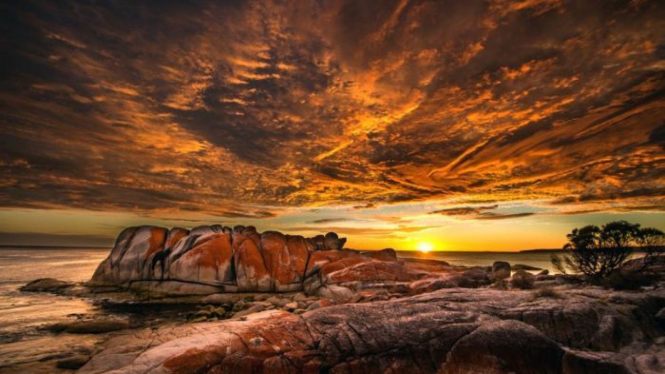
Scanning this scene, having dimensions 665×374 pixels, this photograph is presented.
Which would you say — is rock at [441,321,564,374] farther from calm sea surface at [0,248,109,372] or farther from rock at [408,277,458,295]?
calm sea surface at [0,248,109,372]

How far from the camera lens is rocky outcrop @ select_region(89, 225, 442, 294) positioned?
30719mm

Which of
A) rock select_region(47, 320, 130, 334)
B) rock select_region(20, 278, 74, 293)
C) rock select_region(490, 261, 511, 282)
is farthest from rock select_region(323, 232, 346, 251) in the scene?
rock select_region(20, 278, 74, 293)

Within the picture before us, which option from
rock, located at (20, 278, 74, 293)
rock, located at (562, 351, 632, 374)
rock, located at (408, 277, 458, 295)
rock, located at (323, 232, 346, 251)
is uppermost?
rock, located at (323, 232, 346, 251)

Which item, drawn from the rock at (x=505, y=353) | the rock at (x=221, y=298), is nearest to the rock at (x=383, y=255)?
the rock at (x=221, y=298)

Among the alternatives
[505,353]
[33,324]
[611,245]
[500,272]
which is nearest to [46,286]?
[33,324]

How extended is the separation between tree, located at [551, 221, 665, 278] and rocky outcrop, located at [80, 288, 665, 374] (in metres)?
14.8

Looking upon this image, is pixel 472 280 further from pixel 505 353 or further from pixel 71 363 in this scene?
pixel 71 363

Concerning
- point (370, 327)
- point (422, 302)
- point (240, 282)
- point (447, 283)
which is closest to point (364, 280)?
point (447, 283)

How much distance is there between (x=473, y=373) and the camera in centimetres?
1036

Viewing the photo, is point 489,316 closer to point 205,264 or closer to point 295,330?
point 295,330

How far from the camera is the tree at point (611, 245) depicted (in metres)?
25.6

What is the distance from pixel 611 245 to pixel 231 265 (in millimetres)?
36635

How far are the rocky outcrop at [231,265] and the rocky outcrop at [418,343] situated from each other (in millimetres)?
16351

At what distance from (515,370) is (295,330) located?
8.28 metres
